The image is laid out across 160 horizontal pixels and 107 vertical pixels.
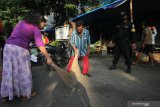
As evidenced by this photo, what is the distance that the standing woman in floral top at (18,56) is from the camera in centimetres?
595

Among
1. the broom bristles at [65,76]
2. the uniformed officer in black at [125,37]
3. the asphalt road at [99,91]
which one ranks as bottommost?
the asphalt road at [99,91]

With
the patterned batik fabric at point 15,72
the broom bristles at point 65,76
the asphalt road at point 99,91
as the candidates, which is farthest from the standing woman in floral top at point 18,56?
the broom bristles at point 65,76

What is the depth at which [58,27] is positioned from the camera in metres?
25.0

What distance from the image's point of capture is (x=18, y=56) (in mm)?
5957

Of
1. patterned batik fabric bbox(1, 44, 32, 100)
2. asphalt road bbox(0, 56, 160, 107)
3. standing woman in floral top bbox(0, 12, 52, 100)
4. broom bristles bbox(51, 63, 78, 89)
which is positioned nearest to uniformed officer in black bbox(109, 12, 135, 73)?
asphalt road bbox(0, 56, 160, 107)

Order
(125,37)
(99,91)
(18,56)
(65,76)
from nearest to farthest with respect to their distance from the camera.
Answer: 1. (65,76)
2. (18,56)
3. (99,91)
4. (125,37)

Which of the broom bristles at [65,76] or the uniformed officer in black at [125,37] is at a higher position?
the uniformed officer in black at [125,37]

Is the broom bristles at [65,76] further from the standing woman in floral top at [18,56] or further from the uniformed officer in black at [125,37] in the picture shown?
the uniformed officer in black at [125,37]

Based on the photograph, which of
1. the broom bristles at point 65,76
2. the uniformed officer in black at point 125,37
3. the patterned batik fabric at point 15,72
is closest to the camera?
the broom bristles at point 65,76

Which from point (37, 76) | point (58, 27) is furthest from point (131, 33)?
point (58, 27)

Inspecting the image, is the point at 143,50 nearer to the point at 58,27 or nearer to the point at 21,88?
the point at 21,88

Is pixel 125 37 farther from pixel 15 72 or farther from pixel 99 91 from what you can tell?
pixel 15 72

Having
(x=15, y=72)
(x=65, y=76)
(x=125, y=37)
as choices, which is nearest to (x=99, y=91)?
(x=65, y=76)

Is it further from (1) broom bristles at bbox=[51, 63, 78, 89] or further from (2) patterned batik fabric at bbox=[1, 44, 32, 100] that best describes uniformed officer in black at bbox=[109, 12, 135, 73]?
(2) patterned batik fabric at bbox=[1, 44, 32, 100]
